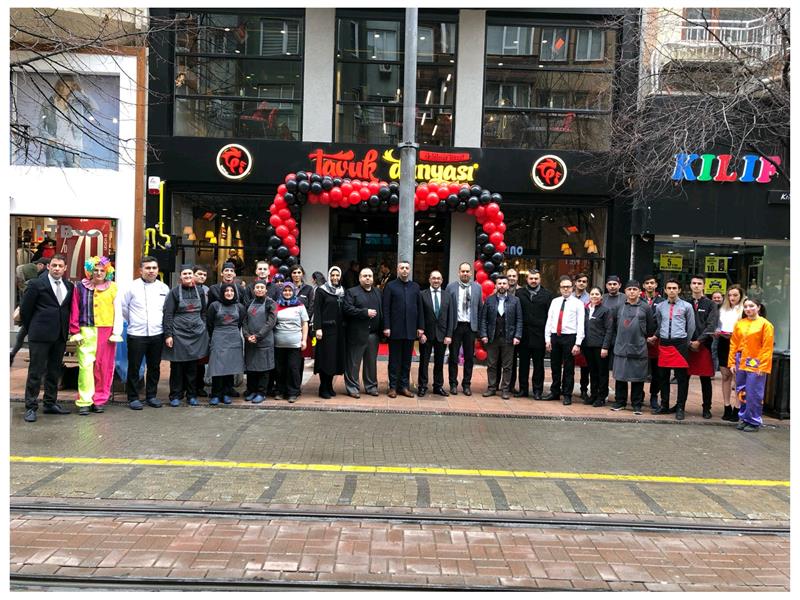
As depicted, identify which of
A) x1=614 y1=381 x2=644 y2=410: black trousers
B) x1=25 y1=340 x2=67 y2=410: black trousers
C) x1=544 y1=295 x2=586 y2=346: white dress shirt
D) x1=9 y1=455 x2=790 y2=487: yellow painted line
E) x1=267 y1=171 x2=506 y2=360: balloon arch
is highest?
x1=267 y1=171 x2=506 y2=360: balloon arch

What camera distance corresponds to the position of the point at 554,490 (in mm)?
5633

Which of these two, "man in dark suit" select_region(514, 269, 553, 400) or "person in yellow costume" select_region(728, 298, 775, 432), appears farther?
"man in dark suit" select_region(514, 269, 553, 400)

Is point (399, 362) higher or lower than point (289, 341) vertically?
lower

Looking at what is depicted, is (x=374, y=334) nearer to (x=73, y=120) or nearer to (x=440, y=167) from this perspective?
(x=440, y=167)

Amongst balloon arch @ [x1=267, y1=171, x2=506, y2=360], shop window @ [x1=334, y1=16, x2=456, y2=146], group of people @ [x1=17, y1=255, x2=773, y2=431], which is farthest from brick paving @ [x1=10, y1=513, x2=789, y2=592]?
shop window @ [x1=334, y1=16, x2=456, y2=146]

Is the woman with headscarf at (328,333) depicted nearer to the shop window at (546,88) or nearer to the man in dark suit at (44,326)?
the man in dark suit at (44,326)

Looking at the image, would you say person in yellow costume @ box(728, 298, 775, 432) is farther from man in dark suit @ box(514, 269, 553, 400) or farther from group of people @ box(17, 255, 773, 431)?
man in dark suit @ box(514, 269, 553, 400)

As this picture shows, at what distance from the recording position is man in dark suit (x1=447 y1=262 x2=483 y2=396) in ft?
32.2

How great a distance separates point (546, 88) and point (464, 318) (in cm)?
708

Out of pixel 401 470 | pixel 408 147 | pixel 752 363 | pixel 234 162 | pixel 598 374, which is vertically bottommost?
pixel 401 470

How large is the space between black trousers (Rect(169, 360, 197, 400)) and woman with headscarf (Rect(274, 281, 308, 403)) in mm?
1146

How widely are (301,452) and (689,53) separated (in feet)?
36.0

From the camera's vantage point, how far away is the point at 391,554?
167 inches

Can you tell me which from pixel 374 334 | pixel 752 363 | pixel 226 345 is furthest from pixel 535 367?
pixel 226 345
